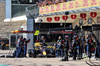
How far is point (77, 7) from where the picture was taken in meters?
27.8

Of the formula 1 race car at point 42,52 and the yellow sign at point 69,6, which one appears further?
the yellow sign at point 69,6

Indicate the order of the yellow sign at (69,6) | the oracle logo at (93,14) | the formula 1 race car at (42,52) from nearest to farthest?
the formula 1 race car at (42,52) < the yellow sign at (69,6) < the oracle logo at (93,14)

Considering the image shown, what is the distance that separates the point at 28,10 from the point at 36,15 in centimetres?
269

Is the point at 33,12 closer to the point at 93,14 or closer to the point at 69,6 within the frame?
the point at 69,6

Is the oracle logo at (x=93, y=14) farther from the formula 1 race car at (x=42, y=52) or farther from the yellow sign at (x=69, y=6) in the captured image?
the formula 1 race car at (x=42, y=52)

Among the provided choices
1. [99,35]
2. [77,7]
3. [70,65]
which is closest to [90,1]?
[77,7]

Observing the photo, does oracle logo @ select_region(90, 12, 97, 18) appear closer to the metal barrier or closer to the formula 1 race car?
the metal barrier

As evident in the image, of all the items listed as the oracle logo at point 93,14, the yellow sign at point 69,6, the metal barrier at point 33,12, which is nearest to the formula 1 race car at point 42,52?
the yellow sign at point 69,6

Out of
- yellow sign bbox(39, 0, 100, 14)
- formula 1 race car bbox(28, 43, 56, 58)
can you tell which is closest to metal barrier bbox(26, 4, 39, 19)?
yellow sign bbox(39, 0, 100, 14)

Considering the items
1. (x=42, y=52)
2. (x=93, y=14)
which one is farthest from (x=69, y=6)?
(x=42, y=52)

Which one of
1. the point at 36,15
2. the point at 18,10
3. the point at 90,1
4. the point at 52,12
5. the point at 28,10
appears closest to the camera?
the point at 90,1

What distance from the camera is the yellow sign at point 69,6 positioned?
25875mm

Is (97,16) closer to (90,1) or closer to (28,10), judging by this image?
(90,1)

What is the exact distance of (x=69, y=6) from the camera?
28953 mm
